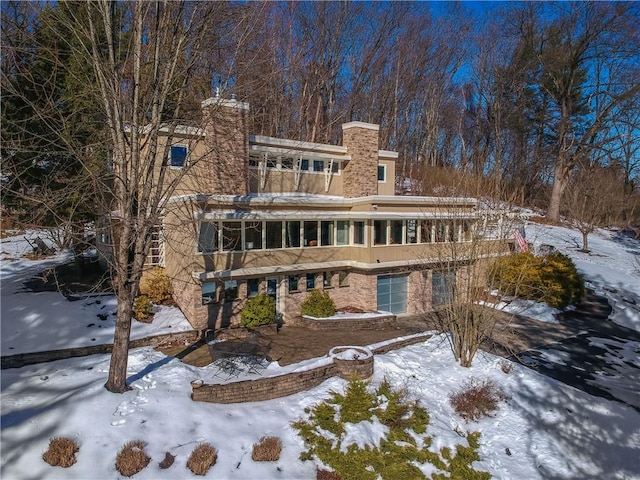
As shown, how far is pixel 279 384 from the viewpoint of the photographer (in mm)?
10125

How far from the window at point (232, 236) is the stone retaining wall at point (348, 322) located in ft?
12.9

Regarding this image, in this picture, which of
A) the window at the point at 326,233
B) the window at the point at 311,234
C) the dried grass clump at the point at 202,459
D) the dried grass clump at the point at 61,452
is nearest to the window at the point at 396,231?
the window at the point at 326,233

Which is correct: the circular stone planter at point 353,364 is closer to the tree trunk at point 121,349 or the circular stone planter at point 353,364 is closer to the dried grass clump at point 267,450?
the dried grass clump at point 267,450

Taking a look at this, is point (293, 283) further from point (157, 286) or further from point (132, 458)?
point (132, 458)

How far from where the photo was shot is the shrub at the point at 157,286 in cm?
1455

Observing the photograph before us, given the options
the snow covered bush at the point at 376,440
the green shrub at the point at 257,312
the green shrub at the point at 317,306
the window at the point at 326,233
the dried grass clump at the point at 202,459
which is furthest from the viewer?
the window at the point at 326,233

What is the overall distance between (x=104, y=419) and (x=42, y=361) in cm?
387

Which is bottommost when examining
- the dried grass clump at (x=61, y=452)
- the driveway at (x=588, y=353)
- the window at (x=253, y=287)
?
the driveway at (x=588, y=353)

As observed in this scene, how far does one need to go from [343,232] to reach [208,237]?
5.99 meters

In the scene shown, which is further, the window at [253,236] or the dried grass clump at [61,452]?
the window at [253,236]

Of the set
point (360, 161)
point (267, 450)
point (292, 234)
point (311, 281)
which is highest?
point (360, 161)

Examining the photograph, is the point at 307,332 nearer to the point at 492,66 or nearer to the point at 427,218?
the point at 427,218

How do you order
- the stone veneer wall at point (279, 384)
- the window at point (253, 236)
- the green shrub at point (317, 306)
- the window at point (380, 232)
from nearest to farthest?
the stone veneer wall at point (279, 384) < the window at point (253, 236) < the green shrub at point (317, 306) < the window at point (380, 232)

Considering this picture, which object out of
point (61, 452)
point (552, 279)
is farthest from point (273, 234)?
point (552, 279)
